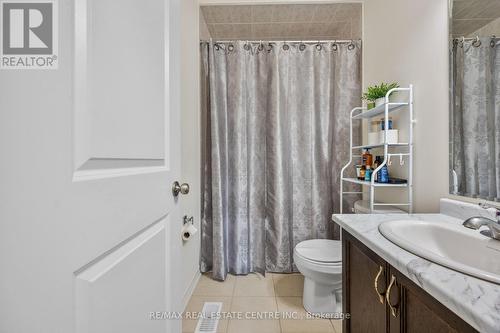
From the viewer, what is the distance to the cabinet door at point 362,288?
2.49 ft

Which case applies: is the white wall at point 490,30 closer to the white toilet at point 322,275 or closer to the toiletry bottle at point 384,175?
the toiletry bottle at point 384,175

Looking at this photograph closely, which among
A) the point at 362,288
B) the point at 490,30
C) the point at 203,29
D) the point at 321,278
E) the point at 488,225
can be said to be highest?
the point at 203,29

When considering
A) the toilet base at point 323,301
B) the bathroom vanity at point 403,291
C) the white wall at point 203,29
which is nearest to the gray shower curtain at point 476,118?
the bathroom vanity at point 403,291

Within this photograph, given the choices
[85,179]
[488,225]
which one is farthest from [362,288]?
[85,179]

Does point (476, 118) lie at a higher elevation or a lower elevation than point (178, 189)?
higher

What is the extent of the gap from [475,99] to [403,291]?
91cm

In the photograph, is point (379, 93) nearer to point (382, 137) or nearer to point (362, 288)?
point (382, 137)

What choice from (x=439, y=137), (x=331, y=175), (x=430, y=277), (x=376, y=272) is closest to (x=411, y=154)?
(x=439, y=137)

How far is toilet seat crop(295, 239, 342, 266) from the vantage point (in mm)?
1435

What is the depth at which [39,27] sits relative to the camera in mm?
383

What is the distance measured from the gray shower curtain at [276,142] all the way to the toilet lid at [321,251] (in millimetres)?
316

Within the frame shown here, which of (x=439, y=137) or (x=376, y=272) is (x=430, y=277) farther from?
(x=439, y=137)

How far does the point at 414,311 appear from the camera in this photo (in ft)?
2.00

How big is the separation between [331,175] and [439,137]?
2.98 feet
